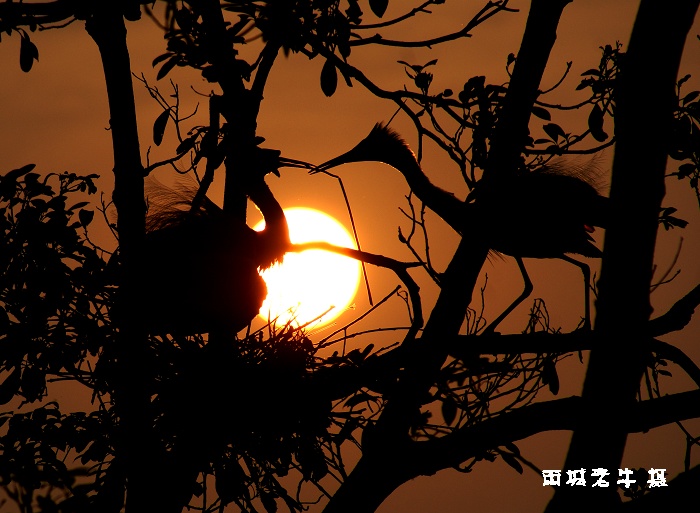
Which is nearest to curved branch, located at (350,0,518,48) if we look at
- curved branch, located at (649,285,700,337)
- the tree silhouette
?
the tree silhouette

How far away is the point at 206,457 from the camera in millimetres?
3033

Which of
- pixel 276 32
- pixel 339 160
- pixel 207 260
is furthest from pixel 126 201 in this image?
pixel 339 160

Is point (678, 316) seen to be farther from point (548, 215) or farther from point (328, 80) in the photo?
point (548, 215)

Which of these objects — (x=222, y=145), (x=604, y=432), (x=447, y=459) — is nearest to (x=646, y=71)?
(x=604, y=432)

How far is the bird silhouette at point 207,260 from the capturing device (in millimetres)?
4203

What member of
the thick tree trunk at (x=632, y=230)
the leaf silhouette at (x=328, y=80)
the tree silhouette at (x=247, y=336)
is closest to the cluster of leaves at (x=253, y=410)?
the tree silhouette at (x=247, y=336)

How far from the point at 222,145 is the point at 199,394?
3.45ft

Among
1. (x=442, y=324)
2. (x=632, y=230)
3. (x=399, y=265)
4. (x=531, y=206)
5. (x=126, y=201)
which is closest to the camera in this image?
(x=632, y=230)

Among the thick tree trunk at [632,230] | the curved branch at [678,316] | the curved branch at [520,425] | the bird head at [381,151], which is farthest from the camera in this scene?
the bird head at [381,151]

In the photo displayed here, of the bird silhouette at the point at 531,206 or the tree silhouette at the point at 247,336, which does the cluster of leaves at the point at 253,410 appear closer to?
the tree silhouette at the point at 247,336

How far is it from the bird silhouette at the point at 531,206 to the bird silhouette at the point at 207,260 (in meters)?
1.03

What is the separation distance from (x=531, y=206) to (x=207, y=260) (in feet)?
6.50

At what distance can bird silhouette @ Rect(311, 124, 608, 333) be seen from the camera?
4758mm

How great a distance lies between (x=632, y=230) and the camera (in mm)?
1284
